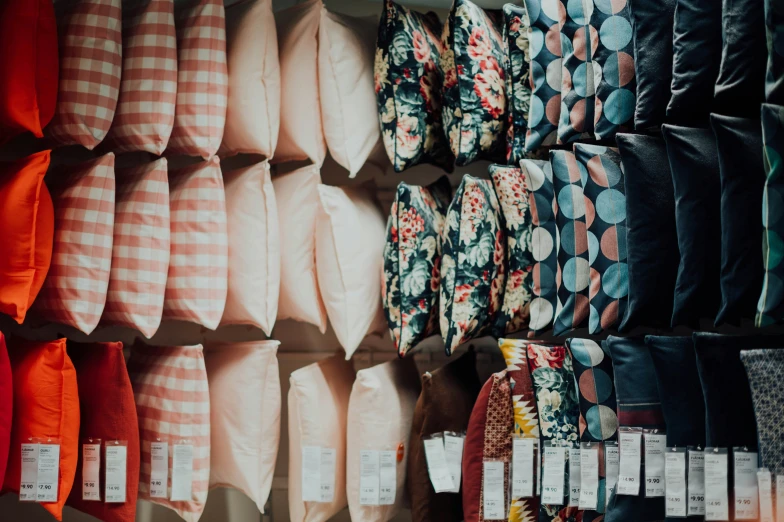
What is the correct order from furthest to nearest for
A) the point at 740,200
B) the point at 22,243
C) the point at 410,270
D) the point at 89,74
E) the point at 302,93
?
the point at 302,93, the point at 410,270, the point at 89,74, the point at 22,243, the point at 740,200

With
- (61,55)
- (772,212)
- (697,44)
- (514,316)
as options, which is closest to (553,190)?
(514,316)

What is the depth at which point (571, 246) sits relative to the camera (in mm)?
1784

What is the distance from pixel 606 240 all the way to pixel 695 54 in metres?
0.41

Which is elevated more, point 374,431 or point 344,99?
point 344,99

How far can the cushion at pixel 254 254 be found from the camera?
2080mm

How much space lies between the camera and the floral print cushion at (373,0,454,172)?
210 cm

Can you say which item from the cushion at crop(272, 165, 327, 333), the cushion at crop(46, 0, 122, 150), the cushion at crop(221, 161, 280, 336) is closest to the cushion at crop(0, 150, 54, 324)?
the cushion at crop(46, 0, 122, 150)

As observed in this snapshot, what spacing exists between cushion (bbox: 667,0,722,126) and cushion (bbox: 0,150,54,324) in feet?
4.52

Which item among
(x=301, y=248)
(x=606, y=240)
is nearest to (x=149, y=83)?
(x=301, y=248)

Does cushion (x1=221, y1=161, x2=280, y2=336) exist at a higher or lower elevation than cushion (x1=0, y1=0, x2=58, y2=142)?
lower

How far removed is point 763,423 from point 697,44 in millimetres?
676

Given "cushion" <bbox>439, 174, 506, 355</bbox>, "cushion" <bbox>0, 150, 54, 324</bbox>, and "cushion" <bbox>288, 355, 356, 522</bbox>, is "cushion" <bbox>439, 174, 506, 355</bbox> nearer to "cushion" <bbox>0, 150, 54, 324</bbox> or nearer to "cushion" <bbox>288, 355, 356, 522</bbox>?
"cushion" <bbox>288, 355, 356, 522</bbox>

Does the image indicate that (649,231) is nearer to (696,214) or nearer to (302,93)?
(696,214)

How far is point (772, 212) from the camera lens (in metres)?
1.31
